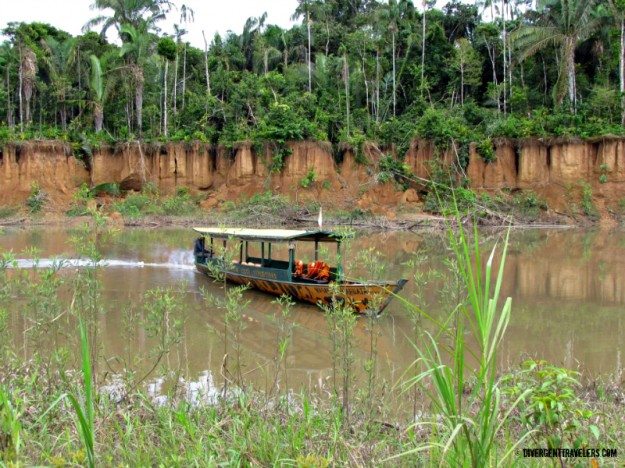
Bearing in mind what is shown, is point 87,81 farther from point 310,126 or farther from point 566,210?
point 566,210

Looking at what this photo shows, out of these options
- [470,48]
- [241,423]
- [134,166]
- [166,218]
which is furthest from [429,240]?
[241,423]

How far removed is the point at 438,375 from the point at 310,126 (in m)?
35.6

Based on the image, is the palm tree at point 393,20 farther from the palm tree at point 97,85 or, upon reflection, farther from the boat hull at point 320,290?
the boat hull at point 320,290

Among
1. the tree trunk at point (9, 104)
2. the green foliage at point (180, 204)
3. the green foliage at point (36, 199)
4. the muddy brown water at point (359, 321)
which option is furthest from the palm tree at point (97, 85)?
the muddy brown water at point (359, 321)

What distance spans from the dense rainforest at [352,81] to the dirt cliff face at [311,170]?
901 mm

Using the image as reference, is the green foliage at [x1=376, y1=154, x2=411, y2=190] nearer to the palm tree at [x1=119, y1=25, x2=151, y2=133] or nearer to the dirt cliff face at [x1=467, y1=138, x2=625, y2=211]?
the dirt cliff face at [x1=467, y1=138, x2=625, y2=211]

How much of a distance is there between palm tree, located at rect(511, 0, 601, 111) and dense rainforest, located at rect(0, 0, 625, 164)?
0.08 m

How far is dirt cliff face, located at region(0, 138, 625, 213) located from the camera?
35.4 m

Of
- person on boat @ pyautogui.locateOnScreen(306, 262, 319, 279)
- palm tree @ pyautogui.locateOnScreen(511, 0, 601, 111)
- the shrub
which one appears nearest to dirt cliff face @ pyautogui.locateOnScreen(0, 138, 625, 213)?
the shrub

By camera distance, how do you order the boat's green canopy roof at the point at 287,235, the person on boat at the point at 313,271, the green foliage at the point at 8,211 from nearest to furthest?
the person on boat at the point at 313,271
the boat's green canopy roof at the point at 287,235
the green foliage at the point at 8,211

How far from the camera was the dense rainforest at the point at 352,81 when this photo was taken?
34.9 metres

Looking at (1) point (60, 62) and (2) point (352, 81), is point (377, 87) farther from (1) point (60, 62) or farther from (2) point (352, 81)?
(1) point (60, 62)

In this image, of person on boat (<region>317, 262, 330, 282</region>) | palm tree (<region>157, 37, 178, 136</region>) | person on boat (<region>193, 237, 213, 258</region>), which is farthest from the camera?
palm tree (<region>157, 37, 178, 136</region>)

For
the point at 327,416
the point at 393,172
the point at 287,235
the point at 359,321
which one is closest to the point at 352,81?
the point at 393,172
